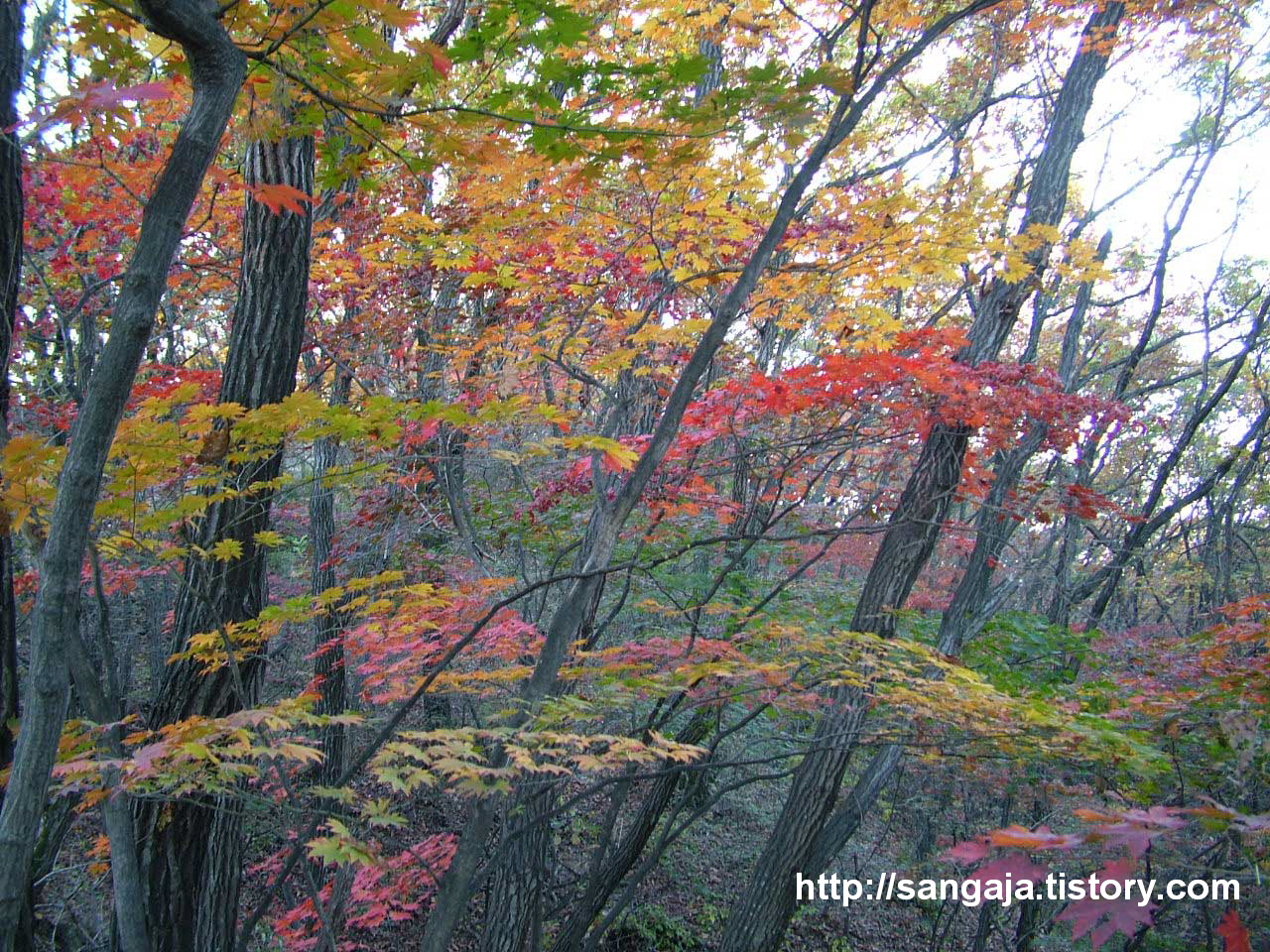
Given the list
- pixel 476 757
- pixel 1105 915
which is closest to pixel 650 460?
pixel 476 757

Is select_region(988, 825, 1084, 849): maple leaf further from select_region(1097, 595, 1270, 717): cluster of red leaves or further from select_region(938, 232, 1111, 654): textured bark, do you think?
select_region(938, 232, 1111, 654): textured bark

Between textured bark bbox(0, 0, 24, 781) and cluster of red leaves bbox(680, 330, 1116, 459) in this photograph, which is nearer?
textured bark bbox(0, 0, 24, 781)

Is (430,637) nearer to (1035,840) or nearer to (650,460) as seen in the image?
(650,460)

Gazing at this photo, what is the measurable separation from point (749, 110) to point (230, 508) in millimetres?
2970

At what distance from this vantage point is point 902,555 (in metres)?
5.29

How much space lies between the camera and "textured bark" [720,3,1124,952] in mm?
5160

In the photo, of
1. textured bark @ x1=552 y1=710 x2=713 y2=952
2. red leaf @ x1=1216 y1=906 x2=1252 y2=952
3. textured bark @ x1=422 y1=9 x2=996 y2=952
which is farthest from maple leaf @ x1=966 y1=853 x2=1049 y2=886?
textured bark @ x1=552 y1=710 x2=713 y2=952

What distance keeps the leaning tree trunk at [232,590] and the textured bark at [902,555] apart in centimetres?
370

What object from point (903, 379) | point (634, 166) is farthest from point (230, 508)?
point (903, 379)

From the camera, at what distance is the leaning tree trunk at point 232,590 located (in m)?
3.30

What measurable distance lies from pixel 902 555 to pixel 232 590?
14.7 feet

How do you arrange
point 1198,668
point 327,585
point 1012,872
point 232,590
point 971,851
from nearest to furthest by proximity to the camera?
point 1012,872 → point 971,851 → point 232,590 → point 1198,668 → point 327,585

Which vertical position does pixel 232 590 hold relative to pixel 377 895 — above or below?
above

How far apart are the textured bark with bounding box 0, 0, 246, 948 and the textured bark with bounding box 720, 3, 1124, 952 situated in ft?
14.9
